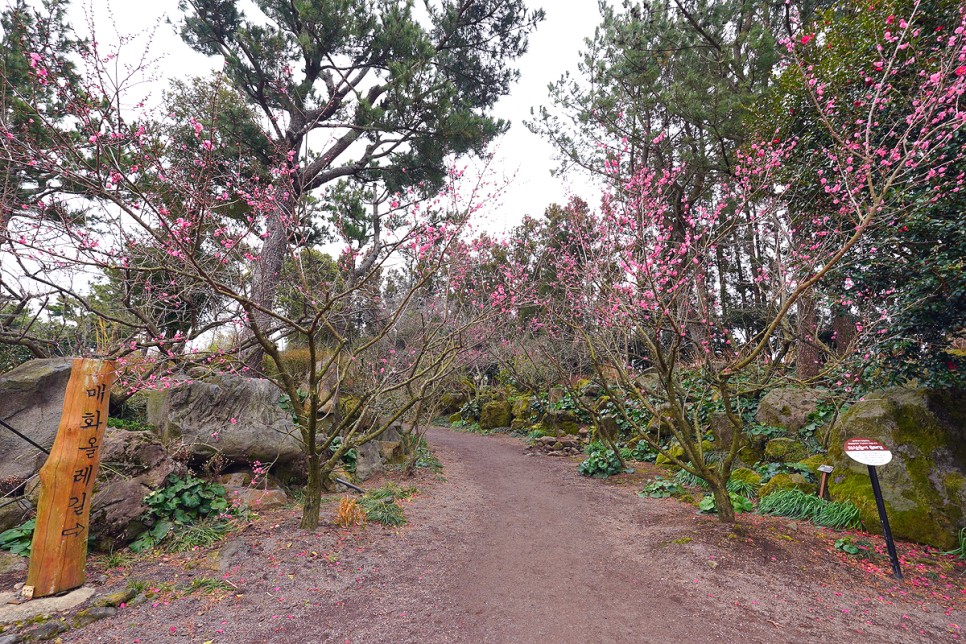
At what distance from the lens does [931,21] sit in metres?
4.14

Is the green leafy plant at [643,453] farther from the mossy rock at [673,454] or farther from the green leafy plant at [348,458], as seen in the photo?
the green leafy plant at [348,458]

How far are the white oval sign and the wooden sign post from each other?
6.17 m

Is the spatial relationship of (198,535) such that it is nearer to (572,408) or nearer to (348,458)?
(348,458)

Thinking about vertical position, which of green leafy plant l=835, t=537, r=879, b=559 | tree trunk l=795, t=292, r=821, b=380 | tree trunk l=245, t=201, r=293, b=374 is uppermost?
tree trunk l=245, t=201, r=293, b=374

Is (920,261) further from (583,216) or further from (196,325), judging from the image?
(196,325)

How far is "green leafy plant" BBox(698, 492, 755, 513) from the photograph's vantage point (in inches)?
197

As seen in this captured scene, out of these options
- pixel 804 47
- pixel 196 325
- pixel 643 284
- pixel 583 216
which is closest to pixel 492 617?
pixel 643 284

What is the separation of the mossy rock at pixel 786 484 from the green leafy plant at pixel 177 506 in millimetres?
6548

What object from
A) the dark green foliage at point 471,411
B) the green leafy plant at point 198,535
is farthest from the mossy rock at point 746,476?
the dark green foliage at point 471,411

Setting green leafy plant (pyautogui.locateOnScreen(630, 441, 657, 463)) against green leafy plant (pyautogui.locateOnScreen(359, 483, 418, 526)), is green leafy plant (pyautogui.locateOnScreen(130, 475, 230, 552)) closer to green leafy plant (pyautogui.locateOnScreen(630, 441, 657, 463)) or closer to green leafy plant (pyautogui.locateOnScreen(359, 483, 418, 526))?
A: green leafy plant (pyautogui.locateOnScreen(359, 483, 418, 526))

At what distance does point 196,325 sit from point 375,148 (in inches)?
199

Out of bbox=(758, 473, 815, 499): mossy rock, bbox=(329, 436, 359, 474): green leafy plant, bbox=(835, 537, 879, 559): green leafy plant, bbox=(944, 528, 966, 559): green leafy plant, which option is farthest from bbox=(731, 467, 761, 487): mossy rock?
bbox=(329, 436, 359, 474): green leafy plant

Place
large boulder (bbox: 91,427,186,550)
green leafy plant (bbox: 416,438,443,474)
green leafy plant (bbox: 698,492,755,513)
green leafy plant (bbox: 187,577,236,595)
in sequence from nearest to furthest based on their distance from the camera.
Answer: green leafy plant (bbox: 187,577,236,595), large boulder (bbox: 91,427,186,550), green leafy plant (bbox: 698,492,755,513), green leafy plant (bbox: 416,438,443,474)

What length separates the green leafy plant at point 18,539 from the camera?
3342 mm
